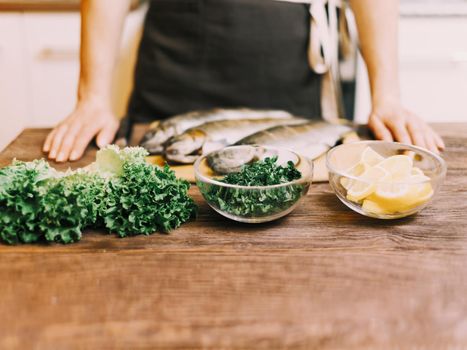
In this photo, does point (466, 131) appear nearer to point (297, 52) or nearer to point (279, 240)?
point (297, 52)

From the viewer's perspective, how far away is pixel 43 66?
2.29 m

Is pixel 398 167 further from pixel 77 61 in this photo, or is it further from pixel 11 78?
pixel 11 78

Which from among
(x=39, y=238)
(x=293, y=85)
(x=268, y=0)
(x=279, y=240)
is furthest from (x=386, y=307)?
(x=268, y=0)

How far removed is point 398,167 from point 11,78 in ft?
6.31

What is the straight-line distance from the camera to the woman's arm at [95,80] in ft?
4.16

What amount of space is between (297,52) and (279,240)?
1.01m

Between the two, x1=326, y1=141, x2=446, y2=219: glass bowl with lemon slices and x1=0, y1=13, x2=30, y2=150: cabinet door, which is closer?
x1=326, y1=141, x2=446, y2=219: glass bowl with lemon slices

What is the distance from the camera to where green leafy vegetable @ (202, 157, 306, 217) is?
84 cm

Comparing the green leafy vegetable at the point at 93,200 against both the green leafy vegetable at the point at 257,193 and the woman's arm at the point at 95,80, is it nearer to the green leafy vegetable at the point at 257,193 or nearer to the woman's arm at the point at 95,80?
the green leafy vegetable at the point at 257,193

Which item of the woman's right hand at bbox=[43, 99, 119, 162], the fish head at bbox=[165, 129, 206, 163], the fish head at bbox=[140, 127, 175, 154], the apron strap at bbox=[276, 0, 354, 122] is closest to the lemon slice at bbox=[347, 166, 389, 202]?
the fish head at bbox=[165, 129, 206, 163]

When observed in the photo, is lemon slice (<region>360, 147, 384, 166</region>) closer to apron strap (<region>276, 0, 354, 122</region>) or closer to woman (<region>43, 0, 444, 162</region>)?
woman (<region>43, 0, 444, 162</region>)

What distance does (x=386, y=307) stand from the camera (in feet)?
2.21

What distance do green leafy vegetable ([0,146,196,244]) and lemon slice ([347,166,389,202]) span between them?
267 millimetres

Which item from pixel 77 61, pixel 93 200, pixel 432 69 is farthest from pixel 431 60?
pixel 93 200
